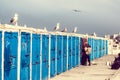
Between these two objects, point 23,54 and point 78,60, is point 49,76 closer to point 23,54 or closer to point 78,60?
point 23,54

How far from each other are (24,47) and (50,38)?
5.68 meters

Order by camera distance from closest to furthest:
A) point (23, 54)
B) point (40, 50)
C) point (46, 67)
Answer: point (23, 54) < point (40, 50) < point (46, 67)

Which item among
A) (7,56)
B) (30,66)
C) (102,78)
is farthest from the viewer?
(102,78)

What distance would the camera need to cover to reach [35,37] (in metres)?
20.2

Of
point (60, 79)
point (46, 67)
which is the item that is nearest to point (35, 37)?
point (46, 67)

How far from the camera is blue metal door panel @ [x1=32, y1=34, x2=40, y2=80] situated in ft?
65.6

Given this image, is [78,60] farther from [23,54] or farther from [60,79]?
[23,54]

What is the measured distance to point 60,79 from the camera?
24.3 metres

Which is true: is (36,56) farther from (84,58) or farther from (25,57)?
(84,58)

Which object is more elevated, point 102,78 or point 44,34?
point 44,34

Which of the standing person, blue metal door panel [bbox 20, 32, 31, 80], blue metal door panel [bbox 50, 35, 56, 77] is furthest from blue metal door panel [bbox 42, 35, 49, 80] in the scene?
the standing person

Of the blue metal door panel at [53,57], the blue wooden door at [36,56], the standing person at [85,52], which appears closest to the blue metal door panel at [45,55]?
the blue wooden door at [36,56]

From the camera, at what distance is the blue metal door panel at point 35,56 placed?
2000 cm

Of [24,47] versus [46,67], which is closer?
[24,47]
